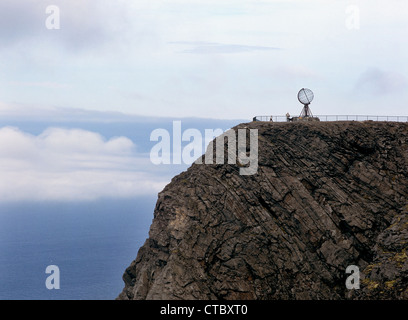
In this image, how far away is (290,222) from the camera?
295ft

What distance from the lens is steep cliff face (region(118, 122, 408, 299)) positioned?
8438 cm

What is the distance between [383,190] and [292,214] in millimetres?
14451

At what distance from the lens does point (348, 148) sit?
96.6 metres

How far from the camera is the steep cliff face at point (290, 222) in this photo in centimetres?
8438
